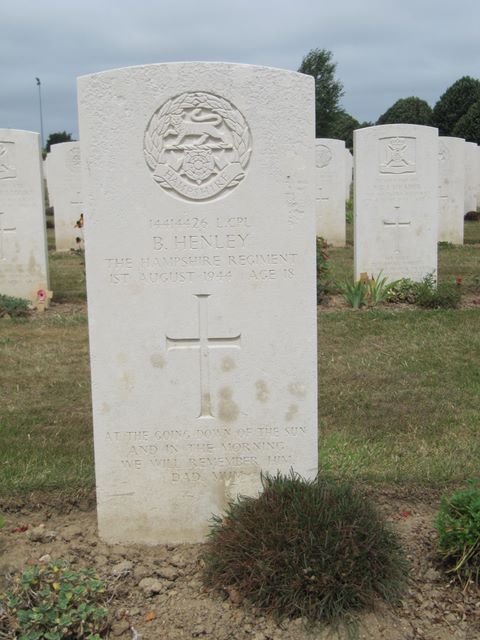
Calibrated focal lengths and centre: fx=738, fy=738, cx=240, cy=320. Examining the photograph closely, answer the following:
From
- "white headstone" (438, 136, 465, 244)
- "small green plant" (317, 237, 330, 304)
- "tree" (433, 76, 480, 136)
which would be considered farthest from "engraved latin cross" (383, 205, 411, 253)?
"tree" (433, 76, 480, 136)

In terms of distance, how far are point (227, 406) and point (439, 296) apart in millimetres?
5855

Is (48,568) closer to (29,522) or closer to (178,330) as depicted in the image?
(29,522)

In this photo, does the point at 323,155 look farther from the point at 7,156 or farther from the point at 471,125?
the point at 471,125

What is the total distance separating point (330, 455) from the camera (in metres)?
4.25

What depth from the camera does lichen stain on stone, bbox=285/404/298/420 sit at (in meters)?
3.31

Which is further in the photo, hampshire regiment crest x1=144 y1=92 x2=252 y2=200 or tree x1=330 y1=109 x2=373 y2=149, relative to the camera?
tree x1=330 y1=109 x2=373 y2=149

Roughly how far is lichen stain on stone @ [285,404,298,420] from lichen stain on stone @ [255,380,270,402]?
0.38ft

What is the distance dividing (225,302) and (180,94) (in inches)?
35.5

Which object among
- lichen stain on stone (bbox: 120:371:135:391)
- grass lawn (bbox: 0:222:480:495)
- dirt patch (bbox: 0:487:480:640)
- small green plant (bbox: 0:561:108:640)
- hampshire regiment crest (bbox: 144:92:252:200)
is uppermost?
hampshire regiment crest (bbox: 144:92:252:200)

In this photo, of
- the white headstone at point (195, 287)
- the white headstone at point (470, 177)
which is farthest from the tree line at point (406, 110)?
the white headstone at point (195, 287)

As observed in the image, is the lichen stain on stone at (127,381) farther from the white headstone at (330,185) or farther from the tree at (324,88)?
the tree at (324,88)

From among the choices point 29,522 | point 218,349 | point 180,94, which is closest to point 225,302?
point 218,349

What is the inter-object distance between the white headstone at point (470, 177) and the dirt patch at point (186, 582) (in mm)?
17794

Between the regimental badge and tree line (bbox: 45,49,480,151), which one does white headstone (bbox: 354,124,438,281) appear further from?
tree line (bbox: 45,49,480,151)
